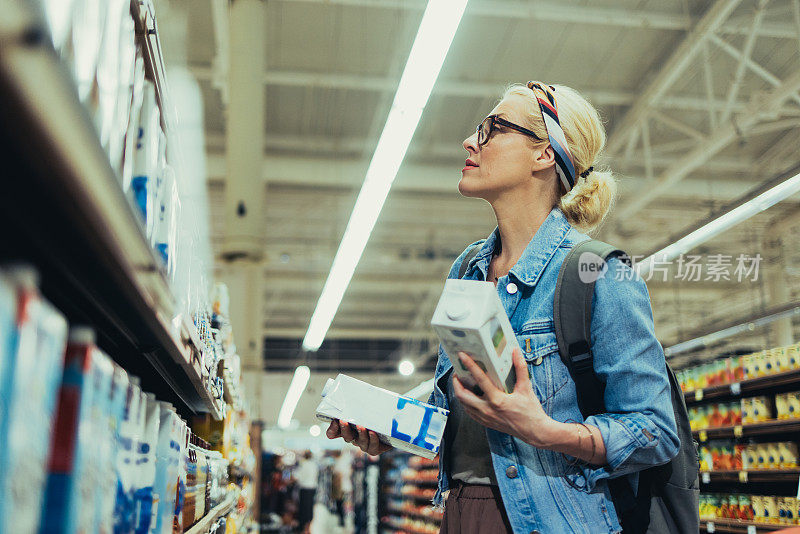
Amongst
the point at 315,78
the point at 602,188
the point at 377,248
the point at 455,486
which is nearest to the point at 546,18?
the point at 315,78

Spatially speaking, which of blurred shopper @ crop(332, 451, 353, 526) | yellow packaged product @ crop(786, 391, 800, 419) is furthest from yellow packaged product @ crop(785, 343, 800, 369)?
blurred shopper @ crop(332, 451, 353, 526)

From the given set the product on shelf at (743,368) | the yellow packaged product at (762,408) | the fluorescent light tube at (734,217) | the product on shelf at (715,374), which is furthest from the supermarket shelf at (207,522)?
the product on shelf at (715,374)

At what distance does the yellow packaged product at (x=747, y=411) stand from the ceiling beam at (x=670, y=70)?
411 centimetres

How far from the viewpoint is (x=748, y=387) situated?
549 cm

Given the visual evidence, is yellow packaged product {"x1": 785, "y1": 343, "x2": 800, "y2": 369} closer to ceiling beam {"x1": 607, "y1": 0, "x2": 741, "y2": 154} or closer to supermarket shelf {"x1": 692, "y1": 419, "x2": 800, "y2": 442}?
supermarket shelf {"x1": 692, "y1": 419, "x2": 800, "y2": 442}

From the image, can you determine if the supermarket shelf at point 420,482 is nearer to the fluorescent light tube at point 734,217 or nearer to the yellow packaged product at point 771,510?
the fluorescent light tube at point 734,217

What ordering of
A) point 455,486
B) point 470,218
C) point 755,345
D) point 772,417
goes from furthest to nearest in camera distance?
point 755,345 → point 470,218 → point 772,417 → point 455,486

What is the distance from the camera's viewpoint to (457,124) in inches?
417

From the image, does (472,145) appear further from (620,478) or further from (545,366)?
(620,478)

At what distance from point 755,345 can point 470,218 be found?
1270 cm

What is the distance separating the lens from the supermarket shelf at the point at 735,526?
16.8ft

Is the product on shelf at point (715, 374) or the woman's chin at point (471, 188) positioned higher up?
the product on shelf at point (715, 374)

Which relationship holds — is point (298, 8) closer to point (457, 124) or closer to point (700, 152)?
point (457, 124)

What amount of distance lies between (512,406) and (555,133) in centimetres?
79
